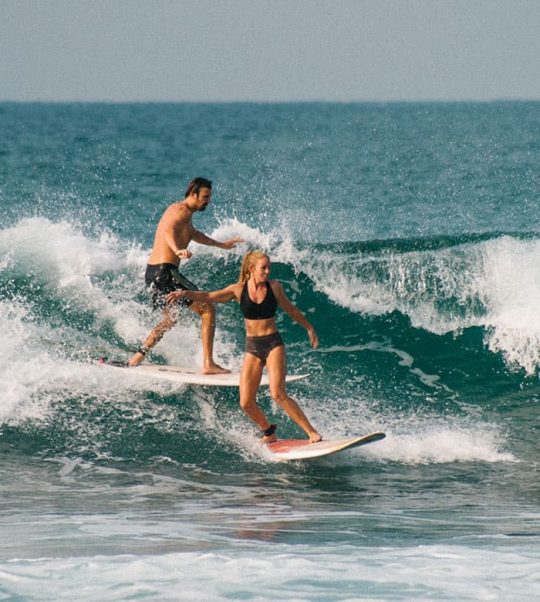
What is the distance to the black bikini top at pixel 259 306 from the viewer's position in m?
8.47

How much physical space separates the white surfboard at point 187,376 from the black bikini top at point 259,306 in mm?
1348

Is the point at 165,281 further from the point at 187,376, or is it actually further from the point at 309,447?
the point at 309,447

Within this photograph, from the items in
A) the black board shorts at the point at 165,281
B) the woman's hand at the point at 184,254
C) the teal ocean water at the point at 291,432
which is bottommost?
the teal ocean water at the point at 291,432

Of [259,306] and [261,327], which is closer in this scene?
[259,306]

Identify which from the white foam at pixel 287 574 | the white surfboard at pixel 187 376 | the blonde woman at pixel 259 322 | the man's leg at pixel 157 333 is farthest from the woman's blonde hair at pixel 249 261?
the white foam at pixel 287 574

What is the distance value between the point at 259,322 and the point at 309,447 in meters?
1.09

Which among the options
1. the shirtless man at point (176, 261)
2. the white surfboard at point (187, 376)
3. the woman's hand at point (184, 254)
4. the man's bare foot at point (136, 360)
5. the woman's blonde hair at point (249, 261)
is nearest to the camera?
the woman's blonde hair at point (249, 261)

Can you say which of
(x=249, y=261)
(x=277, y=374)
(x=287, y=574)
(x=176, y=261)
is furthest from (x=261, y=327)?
(x=287, y=574)

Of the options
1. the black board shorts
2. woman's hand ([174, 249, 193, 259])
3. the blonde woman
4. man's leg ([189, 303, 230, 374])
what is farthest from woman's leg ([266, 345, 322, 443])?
the black board shorts

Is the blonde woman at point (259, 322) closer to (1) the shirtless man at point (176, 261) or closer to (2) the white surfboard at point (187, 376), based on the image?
(2) the white surfboard at point (187, 376)

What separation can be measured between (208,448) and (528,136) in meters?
46.0

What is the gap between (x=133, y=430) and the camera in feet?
32.8

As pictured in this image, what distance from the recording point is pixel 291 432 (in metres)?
10.2

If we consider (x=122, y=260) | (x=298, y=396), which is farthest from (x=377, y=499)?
(x=122, y=260)
